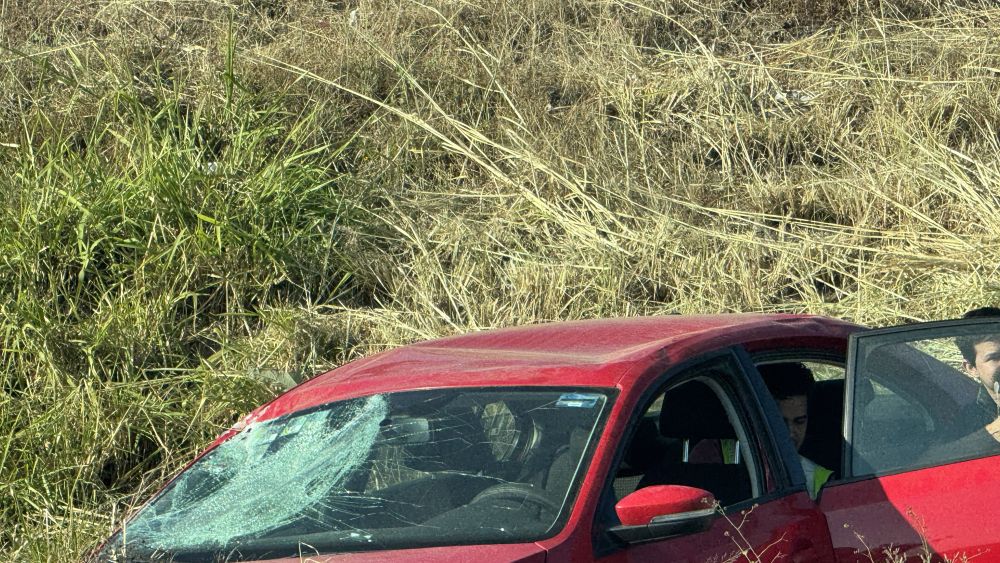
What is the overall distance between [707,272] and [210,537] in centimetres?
439

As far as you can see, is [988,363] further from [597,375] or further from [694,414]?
[597,375]

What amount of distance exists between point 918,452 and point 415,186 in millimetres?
4796

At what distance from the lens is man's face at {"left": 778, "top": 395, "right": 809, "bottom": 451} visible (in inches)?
138

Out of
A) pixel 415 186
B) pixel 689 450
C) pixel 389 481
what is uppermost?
pixel 389 481

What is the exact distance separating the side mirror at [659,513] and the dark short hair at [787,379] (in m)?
0.94

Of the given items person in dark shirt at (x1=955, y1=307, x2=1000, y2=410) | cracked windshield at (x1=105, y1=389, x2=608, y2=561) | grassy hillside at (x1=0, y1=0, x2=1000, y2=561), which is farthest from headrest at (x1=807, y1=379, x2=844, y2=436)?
grassy hillside at (x1=0, y1=0, x2=1000, y2=561)

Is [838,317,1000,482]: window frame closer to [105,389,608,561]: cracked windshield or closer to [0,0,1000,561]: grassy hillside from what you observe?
[105,389,608,561]: cracked windshield

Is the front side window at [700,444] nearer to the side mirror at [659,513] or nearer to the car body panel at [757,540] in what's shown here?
the car body panel at [757,540]

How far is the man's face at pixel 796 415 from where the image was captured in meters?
3.50

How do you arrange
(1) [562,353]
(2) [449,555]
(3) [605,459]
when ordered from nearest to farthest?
(2) [449,555], (3) [605,459], (1) [562,353]

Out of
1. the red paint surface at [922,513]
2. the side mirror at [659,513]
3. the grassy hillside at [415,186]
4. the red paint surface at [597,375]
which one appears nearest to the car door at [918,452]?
the red paint surface at [922,513]

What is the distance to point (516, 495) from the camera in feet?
8.78

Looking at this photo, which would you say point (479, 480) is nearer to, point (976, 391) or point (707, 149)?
point (976, 391)

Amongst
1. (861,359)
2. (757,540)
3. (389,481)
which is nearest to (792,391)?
(861,359)
